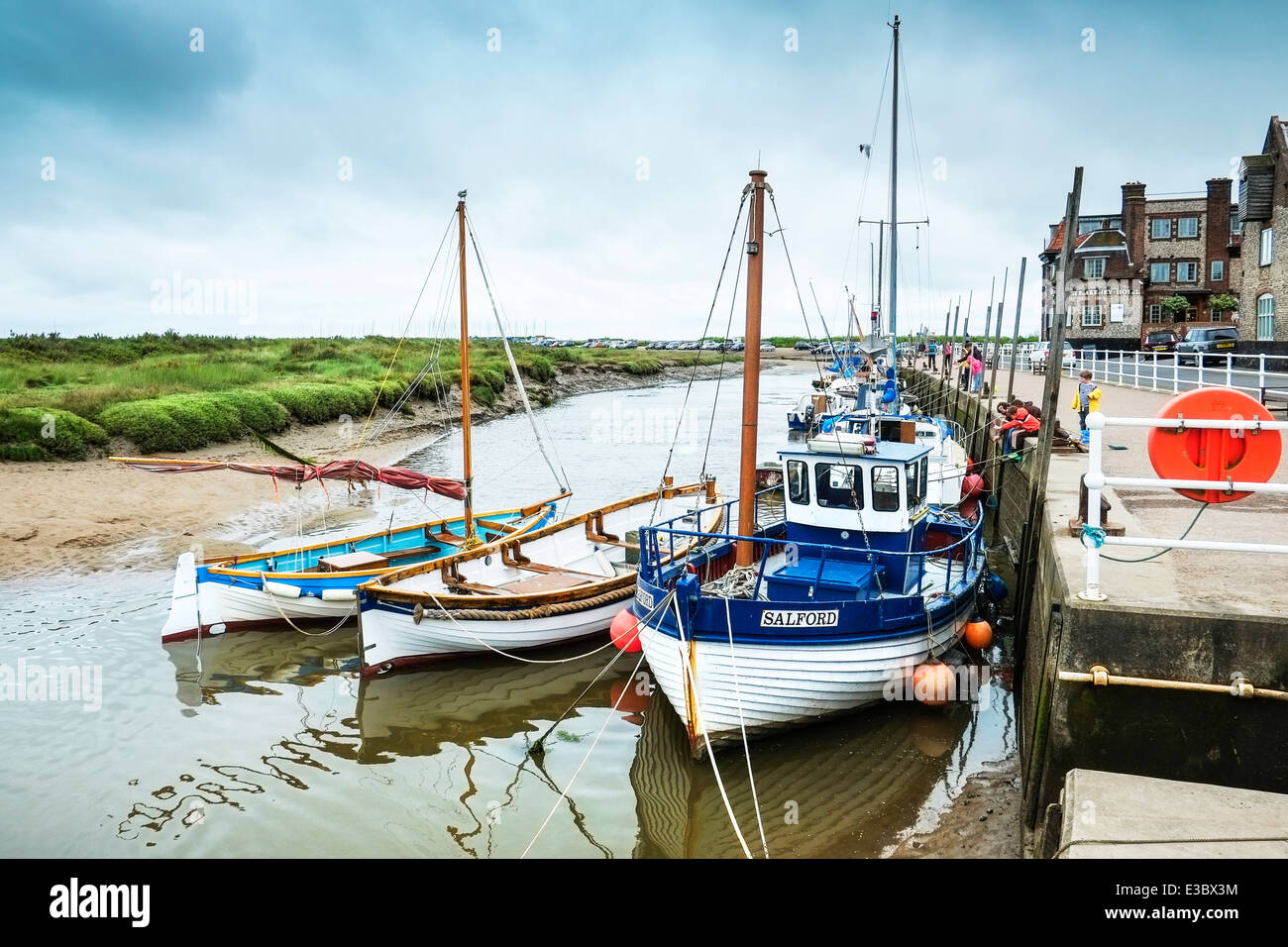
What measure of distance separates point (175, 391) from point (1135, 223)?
5297 cm

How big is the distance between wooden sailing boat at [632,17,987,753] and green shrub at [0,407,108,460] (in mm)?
21440

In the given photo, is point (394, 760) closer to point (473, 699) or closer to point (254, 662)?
point (473, 699)

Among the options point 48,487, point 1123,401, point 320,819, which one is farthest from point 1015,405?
point 48,487

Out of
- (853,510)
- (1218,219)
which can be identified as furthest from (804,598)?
(1218,219)

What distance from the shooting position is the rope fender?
12031mm

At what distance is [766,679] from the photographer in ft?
30.5

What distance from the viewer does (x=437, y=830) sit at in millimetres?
8508

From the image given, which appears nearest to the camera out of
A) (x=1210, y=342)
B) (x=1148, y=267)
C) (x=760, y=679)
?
(x=760, y=679)

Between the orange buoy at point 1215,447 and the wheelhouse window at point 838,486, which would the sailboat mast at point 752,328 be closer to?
the wheelhouse window at point 838,486

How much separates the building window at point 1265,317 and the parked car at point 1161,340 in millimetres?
8907

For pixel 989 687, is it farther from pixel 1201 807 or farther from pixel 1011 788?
pixel 1201 807

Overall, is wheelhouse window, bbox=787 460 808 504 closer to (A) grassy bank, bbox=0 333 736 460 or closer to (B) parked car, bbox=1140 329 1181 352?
(A) grassy bank, bbox=0 333 736 460

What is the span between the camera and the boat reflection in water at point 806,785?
8.14 m
